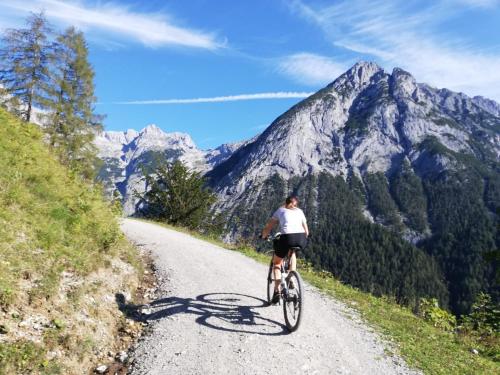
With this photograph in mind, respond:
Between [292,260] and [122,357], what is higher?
[292,260]

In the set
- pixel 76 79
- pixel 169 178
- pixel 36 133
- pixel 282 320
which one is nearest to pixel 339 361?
pixel 282 320

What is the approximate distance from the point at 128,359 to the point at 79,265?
2.92 m

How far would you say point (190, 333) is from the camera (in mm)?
9094

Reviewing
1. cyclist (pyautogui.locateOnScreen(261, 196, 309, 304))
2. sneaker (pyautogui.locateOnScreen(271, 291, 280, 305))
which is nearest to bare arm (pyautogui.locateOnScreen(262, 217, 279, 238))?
cyclist (pyautogui.locateOnScreen(261, 196, 309, 304))

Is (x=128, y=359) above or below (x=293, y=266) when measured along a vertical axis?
below

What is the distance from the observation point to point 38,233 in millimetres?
9688

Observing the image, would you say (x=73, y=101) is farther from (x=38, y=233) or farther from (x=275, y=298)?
(x=275, y=298)

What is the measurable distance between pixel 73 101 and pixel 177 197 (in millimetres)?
13561

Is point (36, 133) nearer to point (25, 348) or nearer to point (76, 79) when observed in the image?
point (25, 348)

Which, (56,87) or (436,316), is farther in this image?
(56,87)

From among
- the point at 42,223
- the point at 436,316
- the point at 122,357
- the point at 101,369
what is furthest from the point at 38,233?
the point at 436,316

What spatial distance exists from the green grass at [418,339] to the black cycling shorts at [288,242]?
3.21 meters

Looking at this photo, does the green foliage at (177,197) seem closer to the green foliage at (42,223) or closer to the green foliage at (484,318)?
the green foliage at (42,223)

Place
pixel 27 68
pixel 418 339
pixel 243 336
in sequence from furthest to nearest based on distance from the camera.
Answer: pixel 27 68 < pixel 418 339 < pixel 243 336
